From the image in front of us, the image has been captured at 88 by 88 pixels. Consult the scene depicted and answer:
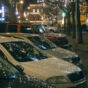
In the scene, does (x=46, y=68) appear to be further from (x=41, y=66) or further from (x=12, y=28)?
(x=12, y=28)

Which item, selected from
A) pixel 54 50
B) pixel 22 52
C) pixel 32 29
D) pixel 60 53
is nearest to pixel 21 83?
pixel 22 52

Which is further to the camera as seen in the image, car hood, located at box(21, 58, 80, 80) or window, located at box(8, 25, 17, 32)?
window, located at box(8, 25, 17, 32)

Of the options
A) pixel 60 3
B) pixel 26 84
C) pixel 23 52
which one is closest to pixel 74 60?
pixel 23 52

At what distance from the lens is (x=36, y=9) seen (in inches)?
5586

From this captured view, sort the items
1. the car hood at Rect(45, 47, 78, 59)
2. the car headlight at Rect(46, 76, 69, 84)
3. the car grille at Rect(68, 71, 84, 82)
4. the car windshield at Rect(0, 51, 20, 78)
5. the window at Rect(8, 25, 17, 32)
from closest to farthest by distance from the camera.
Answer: the car windshield at Rect(0, 51, 20, 78)
the car headlight at Rect(46, 76, 69, 84)
the car grille at Rect(68, 71, 84, 82)
the car hood at Rect(45, 47, 78, 59)
the window at Rect(8, 25, 17, 32)

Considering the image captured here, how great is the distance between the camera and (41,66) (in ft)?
21.0

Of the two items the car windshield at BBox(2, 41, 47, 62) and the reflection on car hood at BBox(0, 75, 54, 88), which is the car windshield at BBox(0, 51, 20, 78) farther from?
the car windshield at BBox(2, 41, 47, 62)

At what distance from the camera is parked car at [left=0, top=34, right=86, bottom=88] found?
6062mm

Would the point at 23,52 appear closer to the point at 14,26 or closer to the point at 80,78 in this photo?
the point at 80,78

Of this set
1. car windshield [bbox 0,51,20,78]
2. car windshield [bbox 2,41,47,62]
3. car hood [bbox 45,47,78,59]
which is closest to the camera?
car windshield [bbox 0,51,20,78]

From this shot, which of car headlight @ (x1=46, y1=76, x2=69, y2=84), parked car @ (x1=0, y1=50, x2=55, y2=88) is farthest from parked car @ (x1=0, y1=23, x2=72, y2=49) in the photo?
parked car @ (x1=0, y1=50, x2=55, y2=88)

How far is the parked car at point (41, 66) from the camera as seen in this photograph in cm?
606

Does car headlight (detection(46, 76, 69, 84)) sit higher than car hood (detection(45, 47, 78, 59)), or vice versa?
car headlight (detection(46, 76, 69, 84))

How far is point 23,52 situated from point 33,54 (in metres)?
0.31
